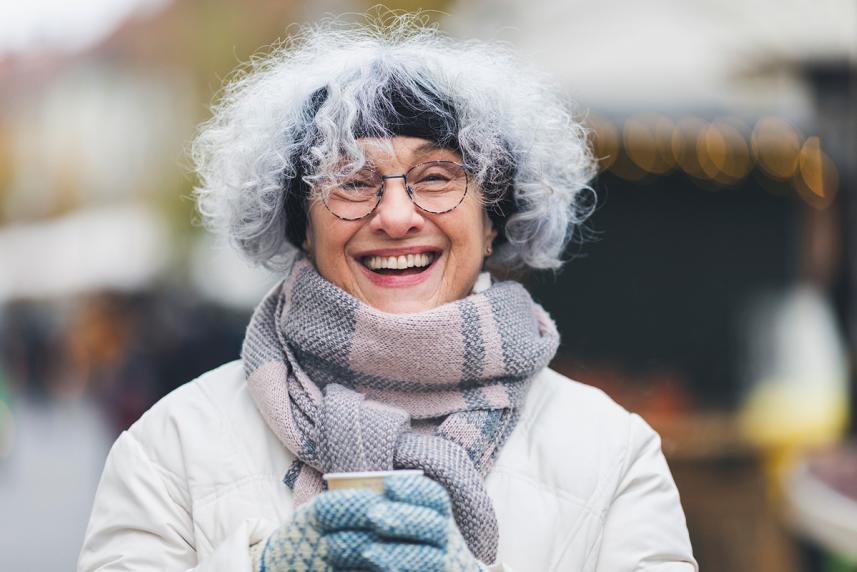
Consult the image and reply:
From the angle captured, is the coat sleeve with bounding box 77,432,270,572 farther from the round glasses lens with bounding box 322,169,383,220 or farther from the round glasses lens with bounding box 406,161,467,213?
the round glasses lens with bounding box 406,161,467,213

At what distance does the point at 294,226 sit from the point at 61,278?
20.6m

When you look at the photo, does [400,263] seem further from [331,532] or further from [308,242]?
[331,532]

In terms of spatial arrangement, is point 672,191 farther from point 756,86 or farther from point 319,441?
point 319,441

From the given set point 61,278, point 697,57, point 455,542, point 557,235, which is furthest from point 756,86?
point 61,278

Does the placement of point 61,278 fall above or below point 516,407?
below

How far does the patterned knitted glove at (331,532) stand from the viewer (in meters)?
1.75

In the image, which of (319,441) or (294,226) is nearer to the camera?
(319,441)

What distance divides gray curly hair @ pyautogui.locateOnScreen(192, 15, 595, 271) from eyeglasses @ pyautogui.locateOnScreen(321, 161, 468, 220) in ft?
0.13

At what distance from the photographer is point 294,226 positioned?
2412 millimetres

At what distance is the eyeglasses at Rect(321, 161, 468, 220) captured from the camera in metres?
2.17

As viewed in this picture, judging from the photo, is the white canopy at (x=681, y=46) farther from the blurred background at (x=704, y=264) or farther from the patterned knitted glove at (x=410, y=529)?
the patterned knitted glove at (x=410, y=529)

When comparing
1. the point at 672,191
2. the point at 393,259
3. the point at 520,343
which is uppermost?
the point at 393,259

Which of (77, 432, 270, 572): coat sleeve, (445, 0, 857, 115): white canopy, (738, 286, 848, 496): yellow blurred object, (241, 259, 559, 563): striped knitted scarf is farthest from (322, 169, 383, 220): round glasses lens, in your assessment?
(738, 286, 848, 496): yellow blurred object

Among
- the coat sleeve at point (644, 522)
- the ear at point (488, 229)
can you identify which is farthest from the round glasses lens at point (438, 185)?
the coat sleeve at point (644, 522)
